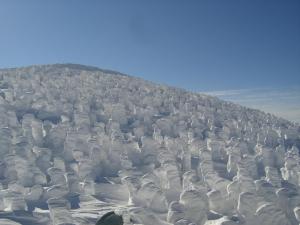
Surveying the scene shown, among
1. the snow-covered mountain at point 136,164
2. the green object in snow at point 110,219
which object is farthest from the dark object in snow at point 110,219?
the snow-covered mountain at point 136,164

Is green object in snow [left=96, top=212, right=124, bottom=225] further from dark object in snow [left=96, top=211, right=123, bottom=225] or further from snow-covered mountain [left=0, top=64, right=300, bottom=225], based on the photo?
snow-covered mountain [left=0, top=64, right=300, bottom=225]

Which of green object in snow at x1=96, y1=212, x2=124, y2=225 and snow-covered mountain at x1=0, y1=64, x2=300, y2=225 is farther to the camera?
snow-covered mountain at x1=0, y1=64, x2=300, y2=225

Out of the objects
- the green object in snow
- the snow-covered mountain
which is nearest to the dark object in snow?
the green object in snow

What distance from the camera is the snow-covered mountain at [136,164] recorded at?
15805 millimetres

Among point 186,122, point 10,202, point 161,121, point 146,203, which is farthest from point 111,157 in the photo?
point 186,122

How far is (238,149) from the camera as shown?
26344mm

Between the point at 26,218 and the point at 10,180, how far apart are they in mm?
4753

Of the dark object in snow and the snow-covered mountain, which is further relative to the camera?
the snow-covered mountain

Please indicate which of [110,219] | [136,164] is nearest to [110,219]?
[110,219]

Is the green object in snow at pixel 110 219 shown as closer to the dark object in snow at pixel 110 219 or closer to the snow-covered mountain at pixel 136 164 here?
the dark object in snow at pixel 110 219

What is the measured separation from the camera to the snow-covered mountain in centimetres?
1580

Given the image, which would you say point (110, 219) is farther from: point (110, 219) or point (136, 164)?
point (136, 164)

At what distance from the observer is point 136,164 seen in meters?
24.0

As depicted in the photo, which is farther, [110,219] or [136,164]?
[136,164]
